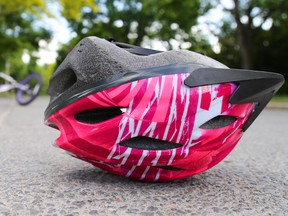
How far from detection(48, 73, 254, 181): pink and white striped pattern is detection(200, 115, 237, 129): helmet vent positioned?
0.9 inches

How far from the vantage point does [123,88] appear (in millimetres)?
1753

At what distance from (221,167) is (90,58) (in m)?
1.23

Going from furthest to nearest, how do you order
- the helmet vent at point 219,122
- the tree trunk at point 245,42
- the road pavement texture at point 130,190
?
the tree trunk at point 245,42
the helmet vent at point 219,122
the road pavement texture at point 130,190

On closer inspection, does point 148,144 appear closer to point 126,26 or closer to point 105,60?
point 105,60

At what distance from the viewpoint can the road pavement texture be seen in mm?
1598

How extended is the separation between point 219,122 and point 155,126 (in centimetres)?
34

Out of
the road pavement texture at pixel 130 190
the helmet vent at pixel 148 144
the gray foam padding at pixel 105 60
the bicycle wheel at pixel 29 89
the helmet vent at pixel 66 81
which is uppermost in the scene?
the gray foam padding at pixel 105 60

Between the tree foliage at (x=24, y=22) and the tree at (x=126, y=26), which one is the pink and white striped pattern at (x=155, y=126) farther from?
the tree at (x=126, y=26)

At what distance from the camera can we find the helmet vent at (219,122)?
186 cm

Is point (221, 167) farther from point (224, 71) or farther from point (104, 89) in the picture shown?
point (104, 89)

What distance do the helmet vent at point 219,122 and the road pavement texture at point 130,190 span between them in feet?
1.08

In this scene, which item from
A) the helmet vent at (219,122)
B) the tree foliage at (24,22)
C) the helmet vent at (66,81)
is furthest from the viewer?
the tree foliage at (24,22)

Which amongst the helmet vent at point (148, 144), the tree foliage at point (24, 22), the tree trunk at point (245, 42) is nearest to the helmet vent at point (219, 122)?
the helmet vent at point (148, 144)

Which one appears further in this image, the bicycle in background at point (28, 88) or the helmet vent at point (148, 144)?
the bicycle in background at point (28, 88)
